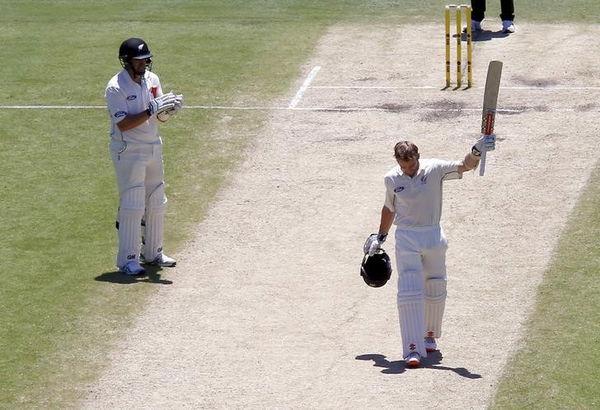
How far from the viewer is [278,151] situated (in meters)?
19.7

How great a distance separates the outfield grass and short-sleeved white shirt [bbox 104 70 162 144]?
162 cm

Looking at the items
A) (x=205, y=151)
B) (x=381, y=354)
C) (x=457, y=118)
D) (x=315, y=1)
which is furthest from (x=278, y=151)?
(x=315, y=1)

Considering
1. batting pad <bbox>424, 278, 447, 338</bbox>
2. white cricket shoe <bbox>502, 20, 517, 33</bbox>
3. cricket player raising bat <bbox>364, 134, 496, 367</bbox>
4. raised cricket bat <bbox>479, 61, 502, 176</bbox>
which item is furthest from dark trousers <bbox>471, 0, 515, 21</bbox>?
batting pad <bbox>424, 278, 447, 338</bbox>

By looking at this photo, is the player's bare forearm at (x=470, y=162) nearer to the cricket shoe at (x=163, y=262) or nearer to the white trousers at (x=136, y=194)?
the white trousers at (x=136, y=194)

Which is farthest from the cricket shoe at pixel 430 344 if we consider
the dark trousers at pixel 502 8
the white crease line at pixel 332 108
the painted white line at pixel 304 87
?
the dark trousers at pixel 502 8

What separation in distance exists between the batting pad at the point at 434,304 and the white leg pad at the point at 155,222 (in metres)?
3.86

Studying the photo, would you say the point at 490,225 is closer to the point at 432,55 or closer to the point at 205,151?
the point at 205,151

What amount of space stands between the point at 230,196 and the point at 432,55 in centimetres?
709

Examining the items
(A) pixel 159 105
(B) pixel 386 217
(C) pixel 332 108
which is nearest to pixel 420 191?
(B) pixel 386 217

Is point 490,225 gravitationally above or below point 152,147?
below

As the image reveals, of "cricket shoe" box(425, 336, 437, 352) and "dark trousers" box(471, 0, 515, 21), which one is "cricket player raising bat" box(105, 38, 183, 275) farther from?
"dark trousers" box(471, 0, 515, 21)

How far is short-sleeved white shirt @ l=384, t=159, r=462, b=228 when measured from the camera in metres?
12.9

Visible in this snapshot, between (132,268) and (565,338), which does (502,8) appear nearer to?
(132,268)

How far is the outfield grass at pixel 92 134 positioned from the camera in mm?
14117
